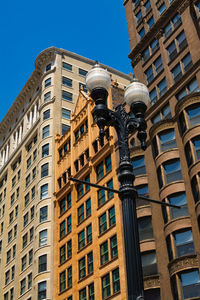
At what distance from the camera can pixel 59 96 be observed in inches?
2542

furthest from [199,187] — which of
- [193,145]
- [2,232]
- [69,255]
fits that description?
[2,232]

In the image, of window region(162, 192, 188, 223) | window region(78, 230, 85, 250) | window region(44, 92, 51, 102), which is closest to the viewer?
window region(162, 192, 188, 223)

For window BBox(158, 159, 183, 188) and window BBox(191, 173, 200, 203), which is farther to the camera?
window BBox(158, 159, 183, 188)

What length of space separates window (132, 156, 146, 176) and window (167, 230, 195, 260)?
A: 8.51 m

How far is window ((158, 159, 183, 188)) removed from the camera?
3619 cm

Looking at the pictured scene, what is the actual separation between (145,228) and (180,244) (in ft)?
16.6

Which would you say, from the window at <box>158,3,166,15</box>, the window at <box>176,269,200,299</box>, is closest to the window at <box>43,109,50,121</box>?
the window at <box>158,3,166,15</box>

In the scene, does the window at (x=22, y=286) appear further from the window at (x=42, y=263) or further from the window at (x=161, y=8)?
the window at (x=161, y=8)

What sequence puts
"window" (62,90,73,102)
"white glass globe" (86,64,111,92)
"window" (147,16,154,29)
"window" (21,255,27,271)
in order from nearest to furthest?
"white glass globe" (86,64,111,92), "window" (147,16,154,29), "window" (21,255,27,271), "window" (62,90,73,102)

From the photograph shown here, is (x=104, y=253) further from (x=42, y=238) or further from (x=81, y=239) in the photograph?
(x=42, y=238)

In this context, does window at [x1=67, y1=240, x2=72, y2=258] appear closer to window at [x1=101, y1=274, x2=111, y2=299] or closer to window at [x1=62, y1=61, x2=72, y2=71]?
window at [x1=101, y1=274, x2=111, y2=299]

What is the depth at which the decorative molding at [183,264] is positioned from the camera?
30.9m

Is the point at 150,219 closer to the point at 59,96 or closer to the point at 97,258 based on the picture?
the point at 97,258

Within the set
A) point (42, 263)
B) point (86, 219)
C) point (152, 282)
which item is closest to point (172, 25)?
point (86, 219)
